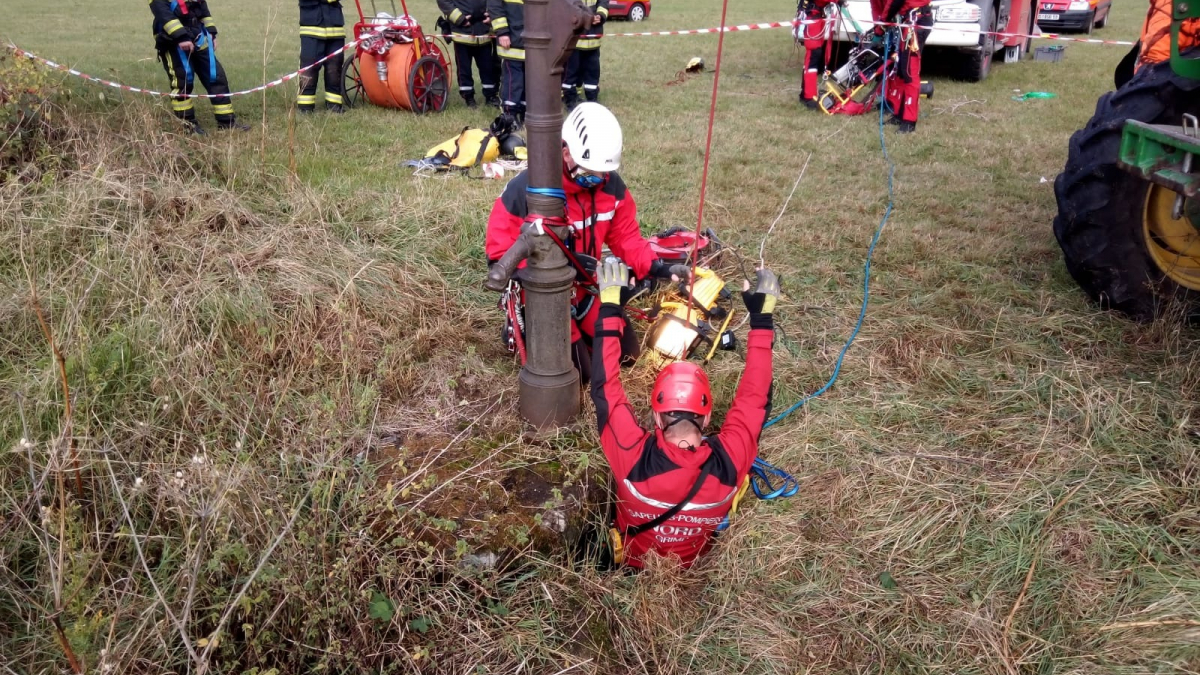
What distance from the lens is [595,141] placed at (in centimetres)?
362

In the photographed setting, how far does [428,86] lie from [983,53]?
742 centimetres

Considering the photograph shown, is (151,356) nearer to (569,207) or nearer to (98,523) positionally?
(98,523)

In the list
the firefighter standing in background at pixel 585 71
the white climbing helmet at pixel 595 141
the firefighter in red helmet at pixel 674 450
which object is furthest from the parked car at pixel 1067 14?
the firefighter in red helmet at pixel 674 450

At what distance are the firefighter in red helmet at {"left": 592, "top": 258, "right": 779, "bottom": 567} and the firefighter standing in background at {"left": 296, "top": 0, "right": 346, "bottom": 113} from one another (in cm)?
669

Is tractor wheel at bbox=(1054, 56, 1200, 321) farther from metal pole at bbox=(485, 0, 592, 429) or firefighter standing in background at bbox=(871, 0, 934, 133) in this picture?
firefighter standing in background at bbox=(871, 0, 934, 133)

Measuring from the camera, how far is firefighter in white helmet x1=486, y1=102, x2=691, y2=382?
3.64 metres

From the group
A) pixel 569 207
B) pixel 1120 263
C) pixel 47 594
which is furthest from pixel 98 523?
pixel 1120 263

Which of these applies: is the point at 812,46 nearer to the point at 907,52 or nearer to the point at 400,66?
the point at 907,52

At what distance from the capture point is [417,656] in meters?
2.24

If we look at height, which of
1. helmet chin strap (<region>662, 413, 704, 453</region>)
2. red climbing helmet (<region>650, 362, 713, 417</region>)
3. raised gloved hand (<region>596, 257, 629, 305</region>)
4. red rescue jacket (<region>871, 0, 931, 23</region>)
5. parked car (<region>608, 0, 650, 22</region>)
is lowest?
helmet chin strap (<region>662, 413, 704, 453</region>)

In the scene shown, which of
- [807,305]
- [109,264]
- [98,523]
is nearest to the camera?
[98,523]

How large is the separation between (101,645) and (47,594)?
0.22 m

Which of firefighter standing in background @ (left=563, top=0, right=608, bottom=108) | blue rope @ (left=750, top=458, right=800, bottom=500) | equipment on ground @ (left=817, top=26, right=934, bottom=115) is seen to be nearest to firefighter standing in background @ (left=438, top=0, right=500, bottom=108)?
firefighter standing in background @ (left=563, top=0, right=608, bottom=108)

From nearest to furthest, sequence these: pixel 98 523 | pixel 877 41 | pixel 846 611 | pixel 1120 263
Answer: pixel 98 523
pixel 846 611
pixel 1120 263
pixel 877 41
